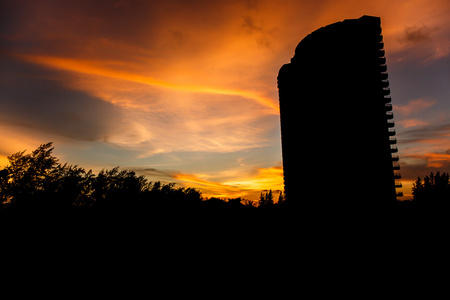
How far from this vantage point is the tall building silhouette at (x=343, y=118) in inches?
811

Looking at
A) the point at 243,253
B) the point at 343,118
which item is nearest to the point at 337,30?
the point at 343,118

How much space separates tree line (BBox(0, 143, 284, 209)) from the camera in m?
46.5

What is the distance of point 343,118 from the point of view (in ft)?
69.5

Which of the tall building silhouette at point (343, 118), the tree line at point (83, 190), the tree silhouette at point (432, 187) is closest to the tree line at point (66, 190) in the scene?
the tree line at point (83, 190)

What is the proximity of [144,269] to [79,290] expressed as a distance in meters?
4.72

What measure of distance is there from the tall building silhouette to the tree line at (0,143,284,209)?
2446 cm

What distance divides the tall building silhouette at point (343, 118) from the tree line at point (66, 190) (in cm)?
2446

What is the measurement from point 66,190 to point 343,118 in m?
70.8

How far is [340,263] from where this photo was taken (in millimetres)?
19188

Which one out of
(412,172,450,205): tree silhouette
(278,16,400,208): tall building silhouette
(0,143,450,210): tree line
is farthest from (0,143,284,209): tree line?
(412,172,450,205): tree silhouette

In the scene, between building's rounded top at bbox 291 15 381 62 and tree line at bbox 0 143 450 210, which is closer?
building's rounded top at bbox 291 15 381 62

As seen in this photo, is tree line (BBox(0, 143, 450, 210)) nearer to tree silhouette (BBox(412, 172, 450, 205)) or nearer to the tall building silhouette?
tree silhouette (BBox(412, 172, 450, 205))

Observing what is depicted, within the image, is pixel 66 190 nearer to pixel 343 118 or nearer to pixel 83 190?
pixel 83 190

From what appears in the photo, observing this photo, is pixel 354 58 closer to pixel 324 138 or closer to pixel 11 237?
pixel 324 138
